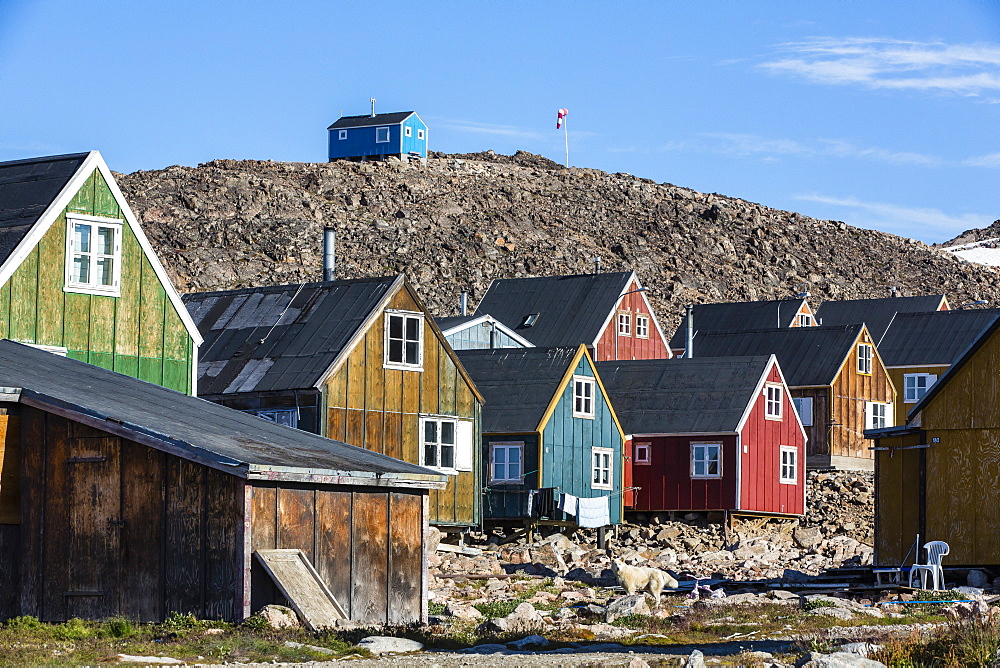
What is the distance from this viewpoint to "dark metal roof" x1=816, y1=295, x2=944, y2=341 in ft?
257

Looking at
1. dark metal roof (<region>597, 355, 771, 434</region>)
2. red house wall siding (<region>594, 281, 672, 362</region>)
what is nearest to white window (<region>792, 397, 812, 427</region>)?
red house wall siding (<region>594, 281, 672, 362</region>)

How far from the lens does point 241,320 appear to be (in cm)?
3938

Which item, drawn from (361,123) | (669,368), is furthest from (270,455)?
(361,123)

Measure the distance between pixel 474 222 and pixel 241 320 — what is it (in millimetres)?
77120

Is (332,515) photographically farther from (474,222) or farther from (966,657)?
(474,222)

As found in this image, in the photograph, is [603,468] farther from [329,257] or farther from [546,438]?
[329,257]

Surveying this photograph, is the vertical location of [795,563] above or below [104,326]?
below

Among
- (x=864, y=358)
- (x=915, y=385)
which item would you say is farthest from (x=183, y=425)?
(x=915, y=385)

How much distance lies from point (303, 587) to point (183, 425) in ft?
10.3

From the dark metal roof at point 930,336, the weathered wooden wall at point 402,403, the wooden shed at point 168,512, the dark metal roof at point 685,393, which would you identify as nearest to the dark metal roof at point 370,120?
the dark metal roof at point 930,336

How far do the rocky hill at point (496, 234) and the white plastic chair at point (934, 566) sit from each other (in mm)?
64997

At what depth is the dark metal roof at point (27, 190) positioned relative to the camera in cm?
2830

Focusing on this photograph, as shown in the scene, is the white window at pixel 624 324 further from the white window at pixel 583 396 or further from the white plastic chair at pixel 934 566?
the white plastic chair at pixel 934 566

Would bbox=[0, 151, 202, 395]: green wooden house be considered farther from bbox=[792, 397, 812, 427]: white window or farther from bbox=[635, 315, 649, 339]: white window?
bbox=[635, 315, 649, 339]: white window
